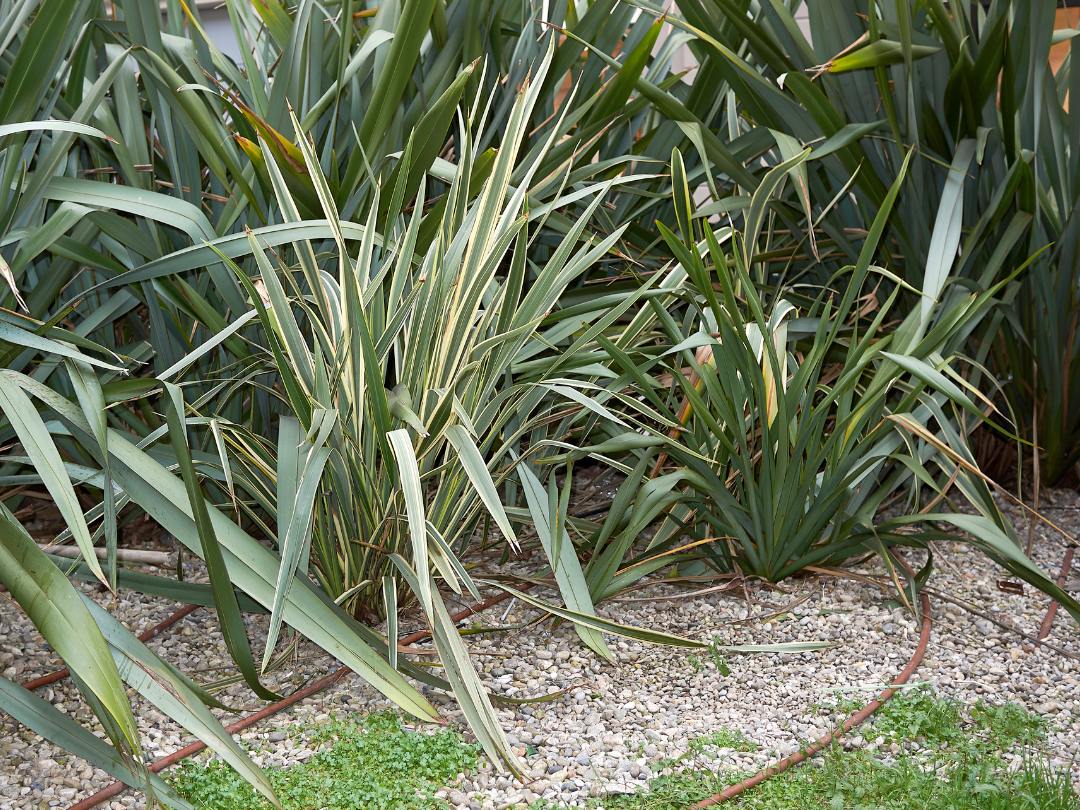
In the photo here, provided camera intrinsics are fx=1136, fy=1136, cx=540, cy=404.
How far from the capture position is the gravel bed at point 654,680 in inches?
58.1

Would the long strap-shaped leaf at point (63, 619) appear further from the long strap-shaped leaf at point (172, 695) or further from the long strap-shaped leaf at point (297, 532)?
the long strap-shaped leaf at point (297, 532)

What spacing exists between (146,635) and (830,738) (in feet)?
3.45

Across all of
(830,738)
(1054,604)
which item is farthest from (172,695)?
(1054,604)

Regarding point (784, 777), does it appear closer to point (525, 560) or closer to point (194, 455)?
point (525, 560)

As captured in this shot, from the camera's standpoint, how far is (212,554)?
53.8 inches

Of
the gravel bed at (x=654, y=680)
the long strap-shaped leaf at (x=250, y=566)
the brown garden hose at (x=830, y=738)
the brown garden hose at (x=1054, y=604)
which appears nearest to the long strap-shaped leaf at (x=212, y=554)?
the long strap-shaped leaf at (x=250, y=566)

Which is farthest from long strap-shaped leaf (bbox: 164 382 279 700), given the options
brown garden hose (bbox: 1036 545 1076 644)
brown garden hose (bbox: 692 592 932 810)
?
brown garden hose (bbox: 1036 545 1076 644)

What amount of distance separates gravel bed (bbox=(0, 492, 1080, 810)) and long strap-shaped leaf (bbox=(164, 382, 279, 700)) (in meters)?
0.16

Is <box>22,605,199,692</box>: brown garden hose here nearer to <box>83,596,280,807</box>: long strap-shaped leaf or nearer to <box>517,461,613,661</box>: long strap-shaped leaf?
<box>83,596,280,807</box>: long strap-shaped leaf

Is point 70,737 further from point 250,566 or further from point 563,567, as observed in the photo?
point 563,567

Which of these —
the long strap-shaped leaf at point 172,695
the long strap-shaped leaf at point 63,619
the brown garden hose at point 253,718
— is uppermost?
the long strap-shaped leaf at point 63,619

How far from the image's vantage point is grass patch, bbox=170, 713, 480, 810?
141cm

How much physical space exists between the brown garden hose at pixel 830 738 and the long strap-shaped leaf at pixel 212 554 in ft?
1.94

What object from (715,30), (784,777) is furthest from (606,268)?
(784,777)
